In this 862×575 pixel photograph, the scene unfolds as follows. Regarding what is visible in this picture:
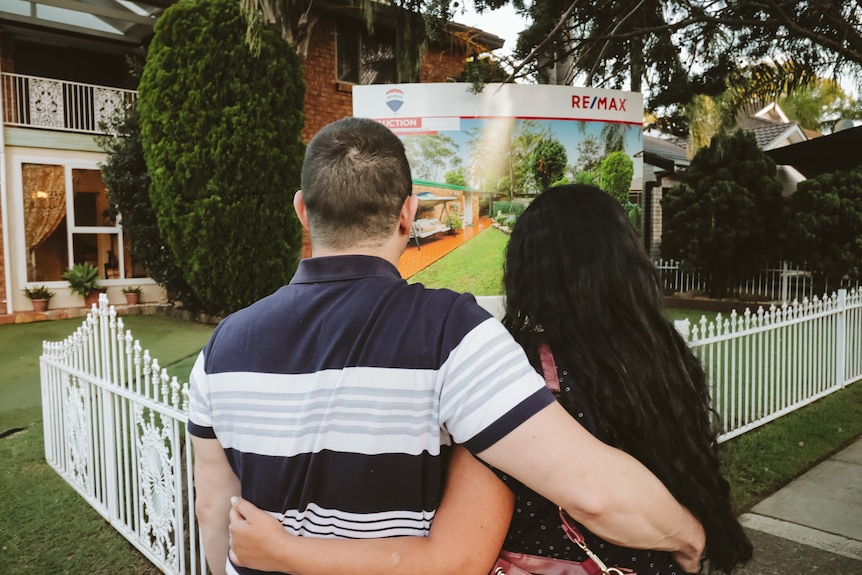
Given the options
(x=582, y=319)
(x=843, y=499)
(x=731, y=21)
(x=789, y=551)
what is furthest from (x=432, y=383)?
(x=731, y=21)

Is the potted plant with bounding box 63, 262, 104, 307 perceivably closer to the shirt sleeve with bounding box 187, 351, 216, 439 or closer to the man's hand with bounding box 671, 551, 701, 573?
the shirt sleeve with bounding box 187, 351, 216, 439

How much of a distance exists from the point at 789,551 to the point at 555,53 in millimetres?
5052

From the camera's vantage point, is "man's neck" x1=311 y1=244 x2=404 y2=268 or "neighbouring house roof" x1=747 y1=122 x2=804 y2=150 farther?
"neighbouring house roof" x1=747 y1=122 x2=804 y2=150

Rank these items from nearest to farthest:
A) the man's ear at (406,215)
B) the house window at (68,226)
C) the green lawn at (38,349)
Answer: the man's ear at (406,215), the green lawn at (38,349), the house window at (68,226)

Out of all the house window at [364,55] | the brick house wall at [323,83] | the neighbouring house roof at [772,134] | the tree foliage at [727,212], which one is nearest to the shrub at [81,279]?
the brick house wall at [323,83]

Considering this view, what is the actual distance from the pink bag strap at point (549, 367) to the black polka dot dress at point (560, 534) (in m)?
0.01

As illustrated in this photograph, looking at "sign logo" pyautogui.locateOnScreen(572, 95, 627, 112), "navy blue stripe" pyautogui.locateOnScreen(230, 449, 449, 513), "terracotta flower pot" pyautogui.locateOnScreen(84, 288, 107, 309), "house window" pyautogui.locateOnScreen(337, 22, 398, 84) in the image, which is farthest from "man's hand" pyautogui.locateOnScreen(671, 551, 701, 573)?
"house window" pyautogui.locateOnScreen(337, 22, 398, 84)

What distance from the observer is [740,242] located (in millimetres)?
13375

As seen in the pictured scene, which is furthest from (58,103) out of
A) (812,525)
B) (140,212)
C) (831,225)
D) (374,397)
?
(831,225)

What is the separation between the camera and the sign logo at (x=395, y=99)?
4.02m

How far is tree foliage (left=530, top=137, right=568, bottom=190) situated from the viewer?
4.06 m

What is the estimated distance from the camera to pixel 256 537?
1.24m

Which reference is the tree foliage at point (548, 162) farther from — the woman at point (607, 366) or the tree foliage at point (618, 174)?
the woman at point (607, 366)

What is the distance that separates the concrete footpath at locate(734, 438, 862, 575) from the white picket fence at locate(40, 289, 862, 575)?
2.30ft
